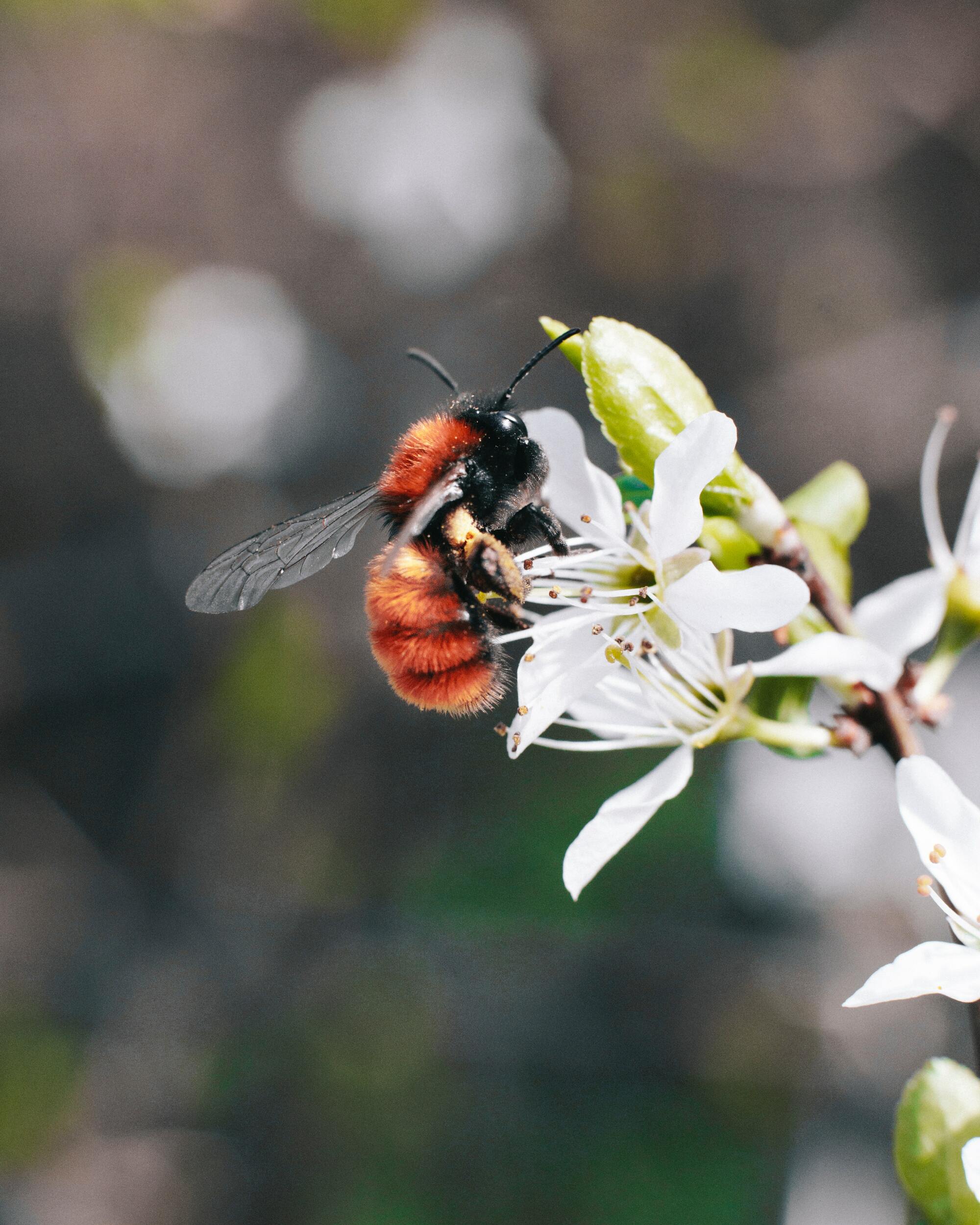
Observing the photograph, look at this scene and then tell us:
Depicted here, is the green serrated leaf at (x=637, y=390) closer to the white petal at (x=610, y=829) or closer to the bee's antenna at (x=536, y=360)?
the bee's antenna at (x=536, y=360)

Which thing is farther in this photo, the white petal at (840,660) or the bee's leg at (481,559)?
the bee's leg at (481,559)

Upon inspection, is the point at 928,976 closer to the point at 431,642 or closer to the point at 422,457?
the point at 431,642

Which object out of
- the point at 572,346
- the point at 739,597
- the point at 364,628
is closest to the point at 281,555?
the point at 572,346

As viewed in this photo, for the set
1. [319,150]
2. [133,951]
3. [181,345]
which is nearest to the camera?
[133,951]

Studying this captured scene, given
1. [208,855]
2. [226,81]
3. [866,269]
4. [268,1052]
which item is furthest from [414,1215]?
[226,81]

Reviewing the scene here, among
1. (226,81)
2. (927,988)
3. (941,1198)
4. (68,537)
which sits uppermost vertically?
(226,81)

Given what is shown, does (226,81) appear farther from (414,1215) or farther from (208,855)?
(414,1215)

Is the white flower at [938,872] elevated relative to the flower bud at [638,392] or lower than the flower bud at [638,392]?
lower

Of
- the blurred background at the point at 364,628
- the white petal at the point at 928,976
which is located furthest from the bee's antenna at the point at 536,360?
the blurred background at the point at 364,628
